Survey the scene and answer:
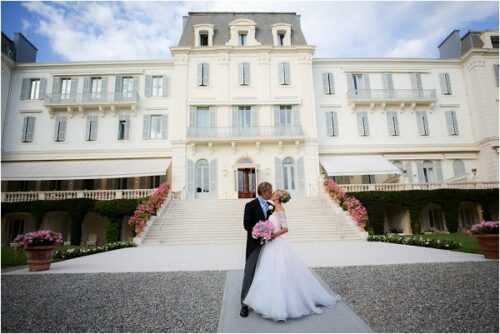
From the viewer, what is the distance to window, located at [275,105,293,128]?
1683cm

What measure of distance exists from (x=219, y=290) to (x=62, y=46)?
6392 millimetres

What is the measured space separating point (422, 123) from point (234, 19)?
14382 mm

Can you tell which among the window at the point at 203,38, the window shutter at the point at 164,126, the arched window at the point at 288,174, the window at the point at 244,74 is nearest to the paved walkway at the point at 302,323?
the arched window at the point at 288,174

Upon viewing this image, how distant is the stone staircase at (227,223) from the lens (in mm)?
10477

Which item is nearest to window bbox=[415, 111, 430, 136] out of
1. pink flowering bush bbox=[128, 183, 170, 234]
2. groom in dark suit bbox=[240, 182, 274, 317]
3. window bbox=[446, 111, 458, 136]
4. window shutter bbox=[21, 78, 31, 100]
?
window bbox=[446, 111, 458, 136]

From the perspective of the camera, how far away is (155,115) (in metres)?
17.4

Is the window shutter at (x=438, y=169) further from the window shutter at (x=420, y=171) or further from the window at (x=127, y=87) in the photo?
the window at (x=127, y=87)

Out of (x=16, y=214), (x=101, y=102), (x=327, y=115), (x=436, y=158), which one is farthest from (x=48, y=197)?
(x=436, y=158)

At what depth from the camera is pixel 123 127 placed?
17.3 meters

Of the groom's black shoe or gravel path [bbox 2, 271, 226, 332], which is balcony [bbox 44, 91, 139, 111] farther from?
the groom's black shoe

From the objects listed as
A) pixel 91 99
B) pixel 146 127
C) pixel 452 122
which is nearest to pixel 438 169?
pixel 452 122

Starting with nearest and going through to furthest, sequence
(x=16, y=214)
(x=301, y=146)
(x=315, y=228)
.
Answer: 1. (x=315, y=228)
2. (x=16, y=214)
3. (x=301, y=146)

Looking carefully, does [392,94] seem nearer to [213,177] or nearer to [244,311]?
[213,177]

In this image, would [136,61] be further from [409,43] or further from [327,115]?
[409,43]
